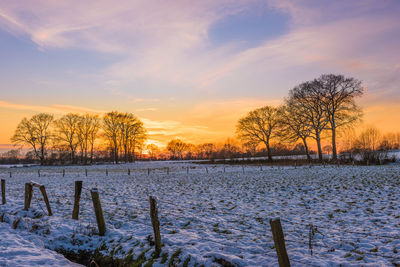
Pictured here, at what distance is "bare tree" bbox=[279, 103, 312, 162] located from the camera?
38.3 metres

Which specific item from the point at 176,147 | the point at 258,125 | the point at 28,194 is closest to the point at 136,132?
the point at 258,125

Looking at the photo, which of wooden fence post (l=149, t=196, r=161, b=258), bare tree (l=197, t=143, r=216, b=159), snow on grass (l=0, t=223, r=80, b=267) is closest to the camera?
snow on grass (l=0, t=223, r=80, b=267)

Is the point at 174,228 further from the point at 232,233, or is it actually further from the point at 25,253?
the point at 25,253

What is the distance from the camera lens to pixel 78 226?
7.80 m

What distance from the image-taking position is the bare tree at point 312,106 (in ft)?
120

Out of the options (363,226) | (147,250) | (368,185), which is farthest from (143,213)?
(368,185)

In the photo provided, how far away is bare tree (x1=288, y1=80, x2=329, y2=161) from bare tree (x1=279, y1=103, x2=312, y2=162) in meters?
0.43

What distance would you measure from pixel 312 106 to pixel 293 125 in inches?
169

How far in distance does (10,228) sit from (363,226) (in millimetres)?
11957

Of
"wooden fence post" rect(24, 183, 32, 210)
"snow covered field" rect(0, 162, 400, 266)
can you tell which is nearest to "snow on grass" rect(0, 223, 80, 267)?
"snow covered field" rect(0, 162, 400, 266)

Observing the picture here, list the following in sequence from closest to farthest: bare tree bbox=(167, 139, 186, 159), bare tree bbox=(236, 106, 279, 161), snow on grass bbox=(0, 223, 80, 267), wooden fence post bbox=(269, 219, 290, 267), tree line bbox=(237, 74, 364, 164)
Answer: wooden fence post bbox=(269, 219, 290, 267), snow on grass bbox=(0, 223, 80, 267), tree line bbox=(237, 74, 364, 164), bare tree bbox=(236, 106, 279, 161), bare tree bbox=(167, 139, 186, 159)

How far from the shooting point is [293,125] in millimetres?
39469

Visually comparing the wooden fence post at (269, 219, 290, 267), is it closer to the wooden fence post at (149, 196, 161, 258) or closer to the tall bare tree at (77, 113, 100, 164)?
the wooden fence post at (149, 196, 161, 258)

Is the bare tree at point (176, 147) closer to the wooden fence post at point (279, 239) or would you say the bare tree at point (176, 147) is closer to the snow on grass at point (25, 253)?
the snow on grass at point (25, 253)
